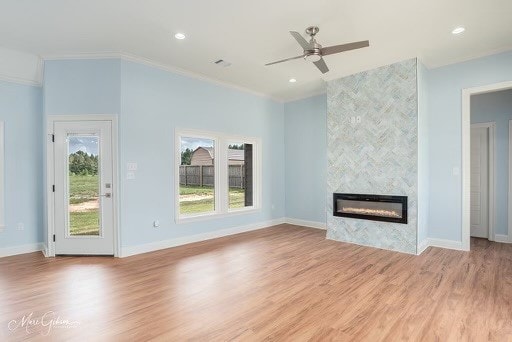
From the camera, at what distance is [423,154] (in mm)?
4508

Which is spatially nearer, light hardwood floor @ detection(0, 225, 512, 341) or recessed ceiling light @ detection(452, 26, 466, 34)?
light hardwood floor @ detection(0, 225, 512, 341)

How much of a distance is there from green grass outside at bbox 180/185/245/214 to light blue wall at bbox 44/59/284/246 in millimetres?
309

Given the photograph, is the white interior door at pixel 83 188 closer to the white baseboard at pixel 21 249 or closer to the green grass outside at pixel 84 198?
the green grass outside at pixel 84 198

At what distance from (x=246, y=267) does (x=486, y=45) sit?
461 cm

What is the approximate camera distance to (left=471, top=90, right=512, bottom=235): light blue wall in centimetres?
484

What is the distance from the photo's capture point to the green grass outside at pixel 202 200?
5.17 meters

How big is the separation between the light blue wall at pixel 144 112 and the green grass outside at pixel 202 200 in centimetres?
31

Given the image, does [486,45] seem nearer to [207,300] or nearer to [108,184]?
[207,300]

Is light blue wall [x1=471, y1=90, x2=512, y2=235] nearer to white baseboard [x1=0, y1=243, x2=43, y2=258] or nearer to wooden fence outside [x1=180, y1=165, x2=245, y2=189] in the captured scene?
wooden fence outside [x1=180, y1=165, x2=245, y2=189]

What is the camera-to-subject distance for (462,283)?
3164 millimetres

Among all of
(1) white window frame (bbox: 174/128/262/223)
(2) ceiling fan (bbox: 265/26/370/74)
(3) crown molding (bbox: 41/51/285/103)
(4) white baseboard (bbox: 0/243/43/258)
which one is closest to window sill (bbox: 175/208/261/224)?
(1) white window frame (bbox: 174/128/262/223)

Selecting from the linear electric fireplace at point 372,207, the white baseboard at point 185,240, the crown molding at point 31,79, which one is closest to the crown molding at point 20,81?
the crown molding at point 31,79

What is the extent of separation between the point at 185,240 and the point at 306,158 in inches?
131

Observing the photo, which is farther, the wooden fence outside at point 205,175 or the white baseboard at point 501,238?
the wooden fence outside at point 205,175
